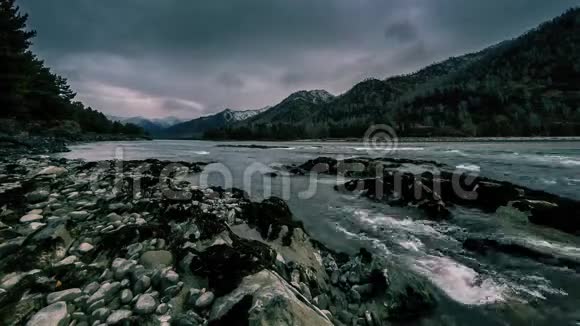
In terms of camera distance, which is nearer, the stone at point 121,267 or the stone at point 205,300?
the stone at point 205,300

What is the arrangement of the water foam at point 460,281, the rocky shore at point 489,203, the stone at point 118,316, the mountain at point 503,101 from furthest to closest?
the mountain at point 503,101 → the rocky shore at point 489,203 → the water foam at point 460,281 → the stone at point 118,316

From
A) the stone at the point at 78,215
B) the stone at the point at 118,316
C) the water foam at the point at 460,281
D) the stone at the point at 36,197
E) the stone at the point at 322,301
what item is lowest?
the water foam at the point at 460,281

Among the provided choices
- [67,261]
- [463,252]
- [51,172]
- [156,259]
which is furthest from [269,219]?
[51,172]

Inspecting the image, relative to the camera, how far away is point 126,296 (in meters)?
Result: 3.03

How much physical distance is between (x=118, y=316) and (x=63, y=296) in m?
0.87

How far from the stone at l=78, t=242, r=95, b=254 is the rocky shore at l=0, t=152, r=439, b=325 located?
0.07ft

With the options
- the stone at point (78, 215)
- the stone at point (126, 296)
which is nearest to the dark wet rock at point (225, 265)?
the stone at point (126, 296)

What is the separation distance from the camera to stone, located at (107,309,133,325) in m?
2.64

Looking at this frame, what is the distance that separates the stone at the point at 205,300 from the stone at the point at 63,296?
150 centimetres

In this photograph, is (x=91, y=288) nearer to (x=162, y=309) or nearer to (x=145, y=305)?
(x=145, y=305)

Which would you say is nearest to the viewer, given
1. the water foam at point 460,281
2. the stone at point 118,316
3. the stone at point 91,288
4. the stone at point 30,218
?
the stone at point 118,316

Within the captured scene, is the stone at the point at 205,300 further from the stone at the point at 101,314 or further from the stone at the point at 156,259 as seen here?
the stone at the point at 156,259

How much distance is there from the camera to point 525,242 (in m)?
6.21

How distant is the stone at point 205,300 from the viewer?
292 centimetres
